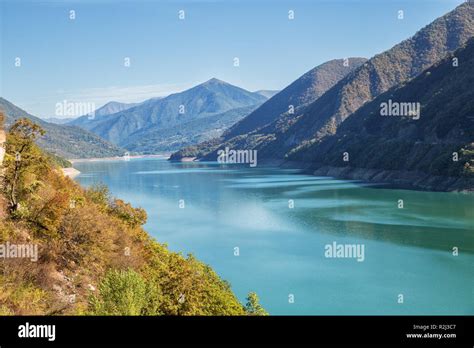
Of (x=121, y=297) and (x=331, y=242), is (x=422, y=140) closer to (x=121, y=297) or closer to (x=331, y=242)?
(x=331, y=242)

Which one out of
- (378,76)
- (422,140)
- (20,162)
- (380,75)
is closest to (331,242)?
(20,162)

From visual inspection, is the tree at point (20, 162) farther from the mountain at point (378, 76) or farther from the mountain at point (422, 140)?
the mountain at point (378, 76)

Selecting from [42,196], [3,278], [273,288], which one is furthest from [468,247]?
[3,278]

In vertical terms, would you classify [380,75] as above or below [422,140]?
above

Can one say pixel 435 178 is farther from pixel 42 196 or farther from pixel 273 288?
pixel 42 196

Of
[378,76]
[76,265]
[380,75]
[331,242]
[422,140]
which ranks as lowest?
[331,242]

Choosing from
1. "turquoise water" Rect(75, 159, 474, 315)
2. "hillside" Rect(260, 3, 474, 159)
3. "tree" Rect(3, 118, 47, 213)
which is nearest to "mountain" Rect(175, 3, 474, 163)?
"hillside" Rect(260, 3, 474, 159)
